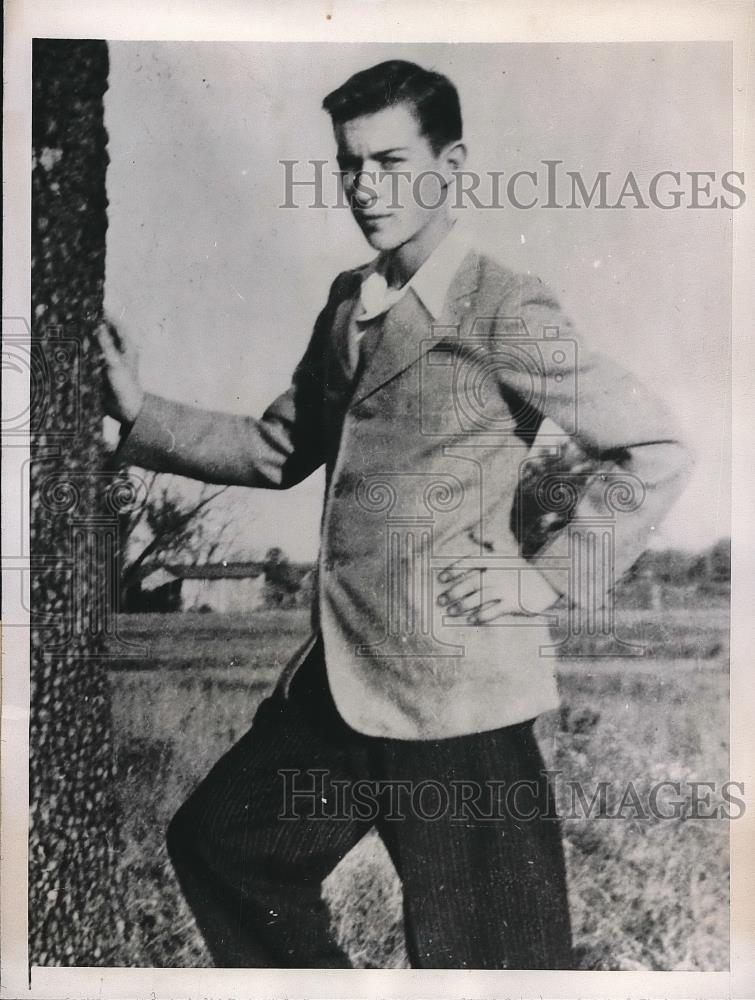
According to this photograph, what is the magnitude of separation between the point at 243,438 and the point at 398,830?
0.69 meters

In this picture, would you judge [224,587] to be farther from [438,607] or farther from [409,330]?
[409,330]

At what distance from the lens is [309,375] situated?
1506 mm

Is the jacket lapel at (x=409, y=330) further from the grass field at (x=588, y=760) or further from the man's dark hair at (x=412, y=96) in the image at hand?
the grass field at (x=588, y=760)

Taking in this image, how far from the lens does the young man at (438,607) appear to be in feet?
4.89

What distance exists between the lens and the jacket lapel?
150 centimetres

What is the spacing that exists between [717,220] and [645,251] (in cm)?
13

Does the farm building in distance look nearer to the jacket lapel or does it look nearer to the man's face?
the jacket lapel

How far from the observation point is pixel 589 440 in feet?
4.89

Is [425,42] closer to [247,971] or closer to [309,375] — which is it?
[309,375]

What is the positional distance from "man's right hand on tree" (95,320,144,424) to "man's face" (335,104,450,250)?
44 centimetres

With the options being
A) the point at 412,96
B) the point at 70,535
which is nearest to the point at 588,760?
the point at 70,535
